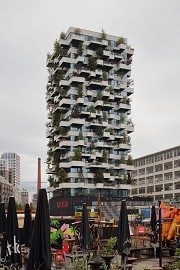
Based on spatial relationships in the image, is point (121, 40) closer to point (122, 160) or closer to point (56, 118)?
point (56, 118)

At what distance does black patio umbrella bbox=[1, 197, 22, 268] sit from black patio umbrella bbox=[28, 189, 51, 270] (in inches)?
89.7

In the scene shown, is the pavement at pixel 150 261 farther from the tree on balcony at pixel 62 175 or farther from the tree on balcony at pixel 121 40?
the tree on balcony at pixel 121 40

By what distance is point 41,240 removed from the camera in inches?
438

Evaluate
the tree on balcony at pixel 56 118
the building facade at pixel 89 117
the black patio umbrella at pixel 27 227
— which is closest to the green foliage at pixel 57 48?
the building facade at pixel 89 117

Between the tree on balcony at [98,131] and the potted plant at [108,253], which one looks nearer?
the potted plant at [108,253]

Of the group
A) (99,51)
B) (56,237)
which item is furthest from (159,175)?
(56,237)

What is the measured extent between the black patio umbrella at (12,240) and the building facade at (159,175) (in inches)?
2883

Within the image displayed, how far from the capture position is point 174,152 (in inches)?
3509

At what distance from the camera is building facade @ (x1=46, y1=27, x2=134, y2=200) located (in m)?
72.6

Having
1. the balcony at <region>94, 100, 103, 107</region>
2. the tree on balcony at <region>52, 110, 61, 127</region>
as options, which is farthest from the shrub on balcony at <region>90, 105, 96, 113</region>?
A: the tree on balcony at <region>52, 110, 61, 127</region>

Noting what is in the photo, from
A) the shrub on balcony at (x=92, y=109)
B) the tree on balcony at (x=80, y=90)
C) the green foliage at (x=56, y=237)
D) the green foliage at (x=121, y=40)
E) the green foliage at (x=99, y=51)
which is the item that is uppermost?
the green foliage at (x=121, y=40)

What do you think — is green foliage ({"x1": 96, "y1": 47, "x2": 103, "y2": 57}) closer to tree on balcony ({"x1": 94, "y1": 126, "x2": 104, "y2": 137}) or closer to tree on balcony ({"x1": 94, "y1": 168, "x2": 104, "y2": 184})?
tree on balcony ({"x1": 94, "y1": 126, "x2": 104, "y2": 137})

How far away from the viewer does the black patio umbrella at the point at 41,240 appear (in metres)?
11.1

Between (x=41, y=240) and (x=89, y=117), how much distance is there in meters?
64.0
